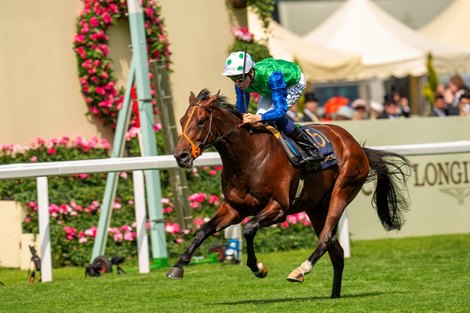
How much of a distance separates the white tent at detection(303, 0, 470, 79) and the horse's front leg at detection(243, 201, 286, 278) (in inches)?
510

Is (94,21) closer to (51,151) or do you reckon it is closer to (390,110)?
(51,151)

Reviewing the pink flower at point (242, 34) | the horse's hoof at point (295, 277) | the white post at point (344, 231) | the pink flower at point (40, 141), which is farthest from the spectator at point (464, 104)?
the horse's hoof at point (295, 277)

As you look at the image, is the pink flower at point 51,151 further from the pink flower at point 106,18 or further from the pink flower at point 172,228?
the pink flower at point 106,18

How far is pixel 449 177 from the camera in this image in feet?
48.8

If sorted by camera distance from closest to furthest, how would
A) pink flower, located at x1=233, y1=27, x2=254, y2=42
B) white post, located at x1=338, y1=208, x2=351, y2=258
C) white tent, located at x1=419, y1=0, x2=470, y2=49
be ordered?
white post, located at x1=338, y1=208, x2=351, y2=258, pink flower, located at x1=233, y1=27, x2=254, y2=42, white tent, located at x1=419, y1=0, x2=470, y2=49

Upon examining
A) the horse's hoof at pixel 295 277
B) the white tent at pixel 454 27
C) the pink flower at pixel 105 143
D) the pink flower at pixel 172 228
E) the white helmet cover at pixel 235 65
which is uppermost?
the white tent at pixel 454 27

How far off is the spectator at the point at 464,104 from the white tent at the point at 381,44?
491 centimetres

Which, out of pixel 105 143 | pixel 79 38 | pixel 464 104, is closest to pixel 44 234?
pixel 105 143

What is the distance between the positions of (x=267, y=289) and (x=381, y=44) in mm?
13244

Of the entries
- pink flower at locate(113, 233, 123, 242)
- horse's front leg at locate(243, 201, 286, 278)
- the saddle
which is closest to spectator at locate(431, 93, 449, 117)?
pink flower at locate(113, 233, 123, 242)

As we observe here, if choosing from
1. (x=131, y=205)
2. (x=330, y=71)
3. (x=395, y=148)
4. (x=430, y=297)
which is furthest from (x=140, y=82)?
(x=330, y=71)

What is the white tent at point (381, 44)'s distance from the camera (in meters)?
21.9

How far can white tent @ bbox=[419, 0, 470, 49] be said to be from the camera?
84.1 ft

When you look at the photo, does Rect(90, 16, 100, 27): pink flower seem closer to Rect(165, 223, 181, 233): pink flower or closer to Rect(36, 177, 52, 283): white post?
Rect(165, 223, 181, 233): pink flower
